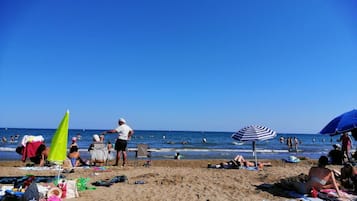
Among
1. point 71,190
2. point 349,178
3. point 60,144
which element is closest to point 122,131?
point 71,190

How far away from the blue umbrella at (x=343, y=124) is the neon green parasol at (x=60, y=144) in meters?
5.65

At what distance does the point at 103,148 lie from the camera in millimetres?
11055

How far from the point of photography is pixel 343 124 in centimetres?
634

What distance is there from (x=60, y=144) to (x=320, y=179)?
5.36 meters

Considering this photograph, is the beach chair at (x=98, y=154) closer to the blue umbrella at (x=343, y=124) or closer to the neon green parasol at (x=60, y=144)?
the neon green parasol at (x=60, y=144)

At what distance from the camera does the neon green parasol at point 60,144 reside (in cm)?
532

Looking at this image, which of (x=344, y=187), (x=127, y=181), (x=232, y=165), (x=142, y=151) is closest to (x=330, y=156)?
(x=232, y=165)

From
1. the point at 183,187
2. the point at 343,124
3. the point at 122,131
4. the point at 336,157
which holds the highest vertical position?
the point at 343,124

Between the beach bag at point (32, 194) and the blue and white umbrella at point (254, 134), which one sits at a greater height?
the blue and white umbrella at point (254, 134)

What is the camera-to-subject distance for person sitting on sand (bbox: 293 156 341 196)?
5.87 m

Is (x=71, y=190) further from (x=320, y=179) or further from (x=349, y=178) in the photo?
(x=349, y=178)

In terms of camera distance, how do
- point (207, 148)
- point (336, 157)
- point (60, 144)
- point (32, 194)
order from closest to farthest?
1. point (32, 194)
2. point (60, 144)
3. point (336, 157)
4. point (207, 148)

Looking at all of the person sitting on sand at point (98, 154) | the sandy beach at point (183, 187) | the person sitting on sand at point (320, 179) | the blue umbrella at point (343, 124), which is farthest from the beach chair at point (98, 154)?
the blue umbrella at point (343, 124)

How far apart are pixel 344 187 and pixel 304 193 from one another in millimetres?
1177
